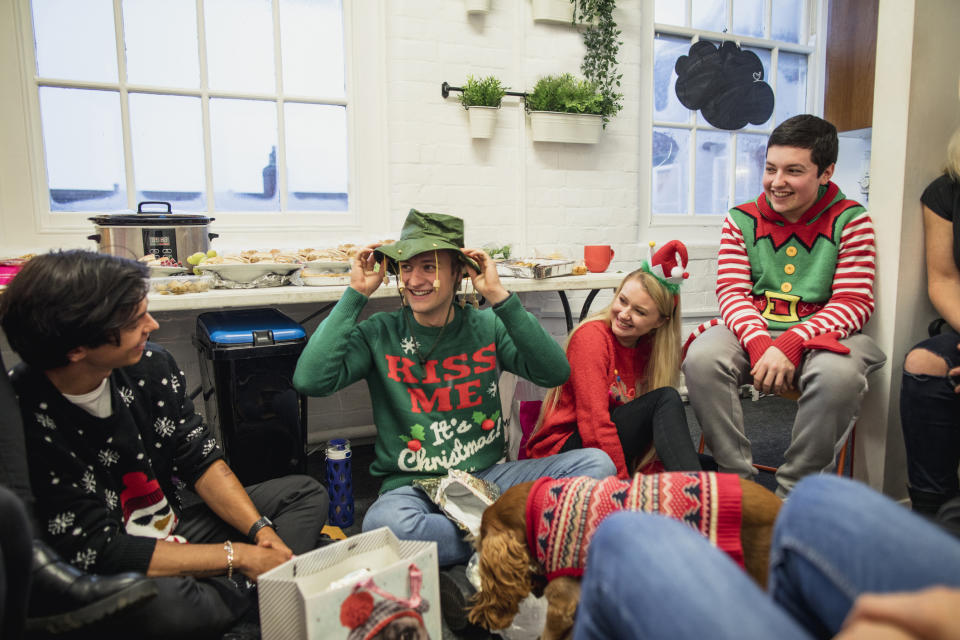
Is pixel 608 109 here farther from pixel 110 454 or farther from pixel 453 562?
pixel 110 454

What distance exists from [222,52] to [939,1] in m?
2.68

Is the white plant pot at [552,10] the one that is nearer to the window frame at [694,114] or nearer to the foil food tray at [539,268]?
the window frame at [694,114]

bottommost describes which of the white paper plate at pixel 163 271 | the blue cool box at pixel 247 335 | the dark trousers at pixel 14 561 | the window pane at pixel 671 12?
the dark trousers at pixel 14 561

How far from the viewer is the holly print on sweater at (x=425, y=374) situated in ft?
5.99

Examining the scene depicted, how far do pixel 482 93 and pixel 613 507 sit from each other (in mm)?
2262

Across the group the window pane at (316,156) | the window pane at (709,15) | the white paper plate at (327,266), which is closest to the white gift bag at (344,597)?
the white paper plate at (327,266)

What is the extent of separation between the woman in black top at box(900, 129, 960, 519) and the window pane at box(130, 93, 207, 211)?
277cm

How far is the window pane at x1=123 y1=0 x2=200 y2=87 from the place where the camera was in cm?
267

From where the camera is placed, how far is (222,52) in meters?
2.82

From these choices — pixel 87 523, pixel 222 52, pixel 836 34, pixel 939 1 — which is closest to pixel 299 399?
pixel 87 523

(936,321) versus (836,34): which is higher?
(836,34)

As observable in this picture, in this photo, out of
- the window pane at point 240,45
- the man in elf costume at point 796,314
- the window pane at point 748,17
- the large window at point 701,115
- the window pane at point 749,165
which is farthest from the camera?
the window pane at point 749,165

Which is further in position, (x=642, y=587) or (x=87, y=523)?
(x=87, y=523)

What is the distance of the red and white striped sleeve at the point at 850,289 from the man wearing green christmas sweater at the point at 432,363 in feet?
2.71
